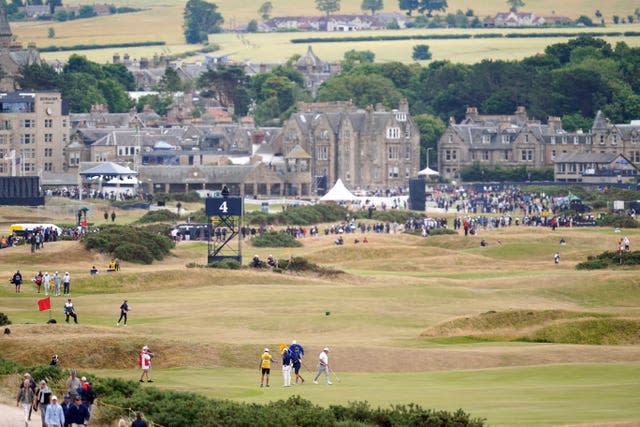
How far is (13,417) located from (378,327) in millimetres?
26806

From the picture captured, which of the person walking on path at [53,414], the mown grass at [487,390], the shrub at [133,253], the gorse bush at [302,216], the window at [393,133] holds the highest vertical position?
the window at [393,133]

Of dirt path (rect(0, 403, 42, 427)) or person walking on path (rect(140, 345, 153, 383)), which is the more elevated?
person walking on path (rect(140, 345, 153, 383))

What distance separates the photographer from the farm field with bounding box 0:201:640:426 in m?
54.9

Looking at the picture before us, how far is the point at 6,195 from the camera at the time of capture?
142 meters

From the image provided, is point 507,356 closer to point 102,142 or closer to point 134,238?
point 134,238

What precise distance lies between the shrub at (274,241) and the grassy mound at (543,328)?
45.6 m

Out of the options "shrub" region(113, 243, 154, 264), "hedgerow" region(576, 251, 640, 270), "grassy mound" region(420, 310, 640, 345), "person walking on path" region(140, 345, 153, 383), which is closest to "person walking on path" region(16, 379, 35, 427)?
"person walking on path" region(140, 345, 153, 383)

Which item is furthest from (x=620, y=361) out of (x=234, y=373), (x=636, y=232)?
(x=636, y=232)

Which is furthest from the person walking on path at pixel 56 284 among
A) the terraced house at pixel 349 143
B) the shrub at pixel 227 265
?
the terraced house at pixel 349 143

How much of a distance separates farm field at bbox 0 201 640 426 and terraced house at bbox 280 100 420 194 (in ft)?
268

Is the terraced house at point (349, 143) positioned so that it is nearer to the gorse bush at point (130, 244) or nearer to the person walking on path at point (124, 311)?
the gorse bush at point (130, 244)

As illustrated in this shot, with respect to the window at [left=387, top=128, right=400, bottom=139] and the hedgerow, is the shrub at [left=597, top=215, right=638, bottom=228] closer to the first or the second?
the hedgerow

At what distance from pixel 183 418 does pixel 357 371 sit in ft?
46.6

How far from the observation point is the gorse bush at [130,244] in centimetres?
10169
